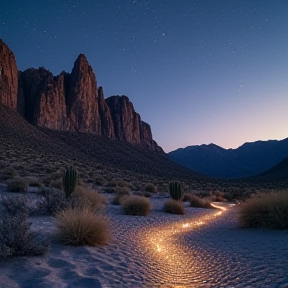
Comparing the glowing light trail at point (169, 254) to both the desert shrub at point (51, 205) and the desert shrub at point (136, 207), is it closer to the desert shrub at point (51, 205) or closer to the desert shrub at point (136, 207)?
the desert shrub at point (136, 207)

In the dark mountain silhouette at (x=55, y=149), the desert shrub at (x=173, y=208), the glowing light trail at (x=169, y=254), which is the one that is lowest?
the glowing light trail at (x=169, y=254)

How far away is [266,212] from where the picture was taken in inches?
427

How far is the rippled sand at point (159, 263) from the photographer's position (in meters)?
5.17

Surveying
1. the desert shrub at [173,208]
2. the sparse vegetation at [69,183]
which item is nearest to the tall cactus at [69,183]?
the sparse vegetation at [69,183]

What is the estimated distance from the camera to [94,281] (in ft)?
16.8

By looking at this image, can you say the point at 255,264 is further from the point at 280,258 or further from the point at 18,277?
the point at 18,277

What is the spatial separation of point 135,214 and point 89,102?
95.9 meters

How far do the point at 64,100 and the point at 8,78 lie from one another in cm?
1928

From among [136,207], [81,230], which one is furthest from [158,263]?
[136,207]

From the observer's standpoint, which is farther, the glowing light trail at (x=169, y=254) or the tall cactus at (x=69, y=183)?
the tall cactus at (x=69, y=183)

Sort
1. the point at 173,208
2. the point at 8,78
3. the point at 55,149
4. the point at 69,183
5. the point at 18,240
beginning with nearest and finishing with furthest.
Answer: the point at 18,240, the point at 69,183, the point at 173,208, the point at 55,149, the point at 8,78

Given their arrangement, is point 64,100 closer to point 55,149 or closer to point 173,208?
point 55,149

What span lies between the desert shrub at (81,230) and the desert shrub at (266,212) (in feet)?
18.1

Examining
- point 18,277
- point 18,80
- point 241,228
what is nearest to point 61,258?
point 18,277
